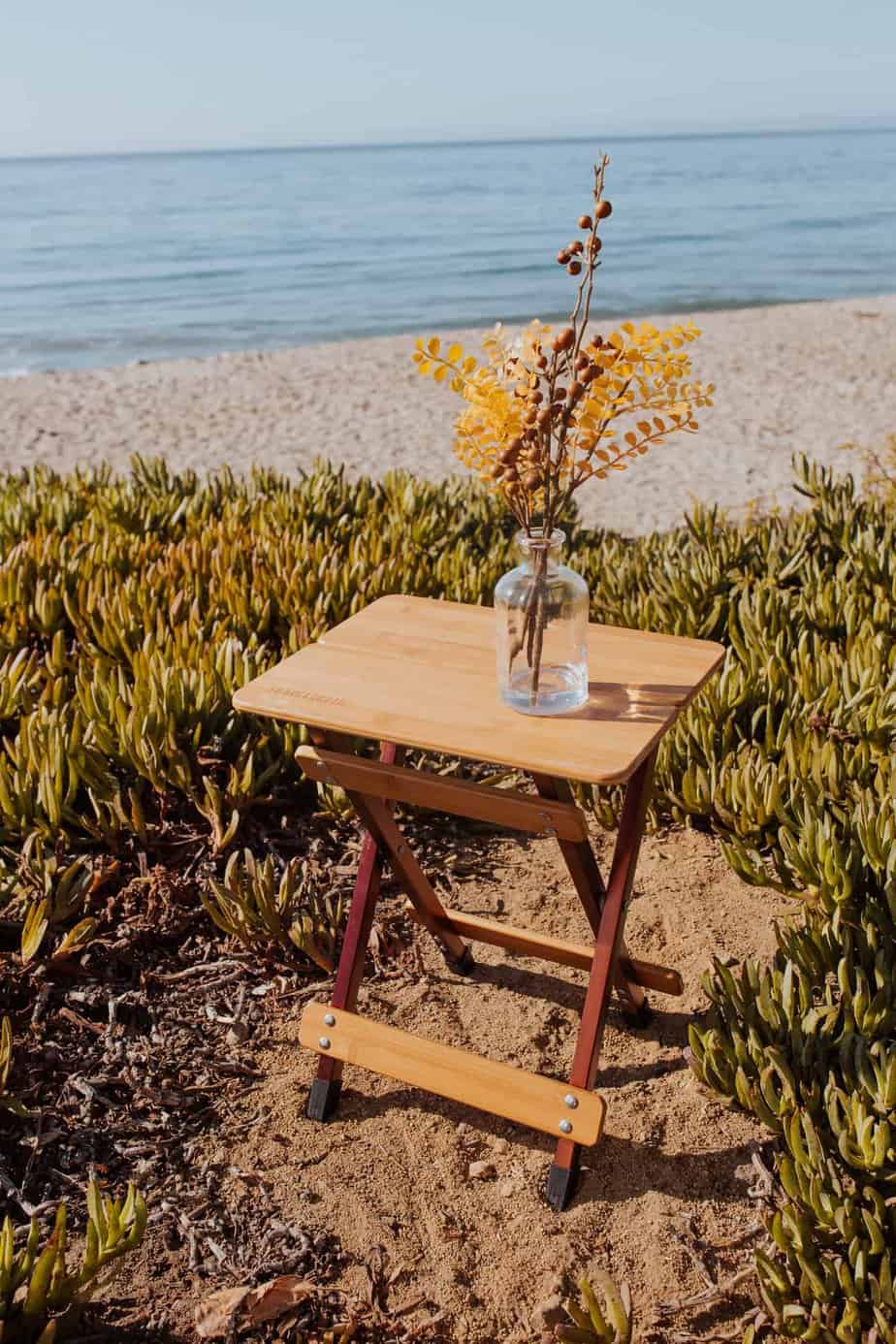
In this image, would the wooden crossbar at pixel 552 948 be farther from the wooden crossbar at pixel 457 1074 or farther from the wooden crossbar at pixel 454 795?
the wooden crossbar at pixel 454 795

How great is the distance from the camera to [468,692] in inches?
94.6

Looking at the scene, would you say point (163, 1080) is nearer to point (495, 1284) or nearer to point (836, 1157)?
point (495, 1284)

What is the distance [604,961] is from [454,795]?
18.2 inches

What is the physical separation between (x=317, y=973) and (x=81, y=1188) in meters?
0.83

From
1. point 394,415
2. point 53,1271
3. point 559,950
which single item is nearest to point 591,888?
point 559,950

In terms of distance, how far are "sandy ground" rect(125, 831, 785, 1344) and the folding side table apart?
107mm

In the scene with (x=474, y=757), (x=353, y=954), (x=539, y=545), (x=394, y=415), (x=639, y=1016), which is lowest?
(x=394, y=415)

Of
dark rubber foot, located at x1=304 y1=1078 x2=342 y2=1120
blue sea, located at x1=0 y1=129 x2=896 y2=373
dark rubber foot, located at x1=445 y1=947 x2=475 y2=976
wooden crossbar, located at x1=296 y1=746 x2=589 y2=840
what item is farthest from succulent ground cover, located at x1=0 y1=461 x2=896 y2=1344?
blue sea, located at x1=0 y1=129 x2=896 y2=373

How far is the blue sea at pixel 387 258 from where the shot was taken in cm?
2122

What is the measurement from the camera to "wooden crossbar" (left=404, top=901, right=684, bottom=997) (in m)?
2.81

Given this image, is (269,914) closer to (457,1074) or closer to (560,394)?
(457,1074)

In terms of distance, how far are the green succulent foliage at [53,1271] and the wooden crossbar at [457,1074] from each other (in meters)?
0.60

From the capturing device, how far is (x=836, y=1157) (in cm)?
222

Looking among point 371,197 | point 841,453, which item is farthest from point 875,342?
point 371,197
